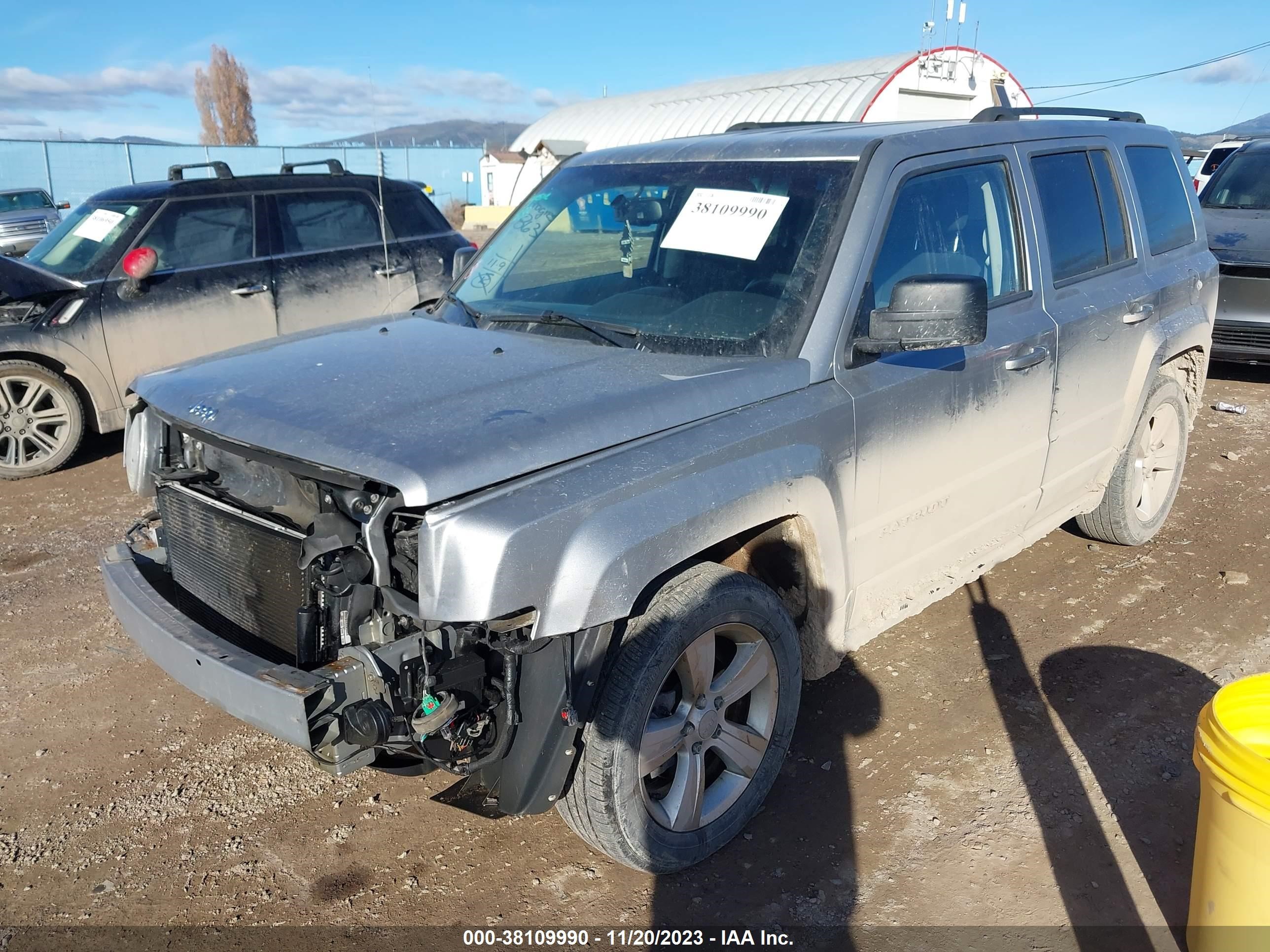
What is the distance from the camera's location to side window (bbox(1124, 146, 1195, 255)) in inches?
175

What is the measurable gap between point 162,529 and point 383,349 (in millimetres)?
952

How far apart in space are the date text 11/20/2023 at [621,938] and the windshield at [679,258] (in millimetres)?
1664

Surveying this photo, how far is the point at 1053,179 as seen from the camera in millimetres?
3867

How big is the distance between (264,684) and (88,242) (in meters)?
5.91

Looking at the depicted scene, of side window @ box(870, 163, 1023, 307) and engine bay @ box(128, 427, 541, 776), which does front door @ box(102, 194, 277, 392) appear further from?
side window @ box(870, 163, 1023, 307)

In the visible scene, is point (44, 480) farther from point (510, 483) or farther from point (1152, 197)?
point (1152, 197)

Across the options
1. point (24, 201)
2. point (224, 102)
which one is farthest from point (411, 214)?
point (224, 102)

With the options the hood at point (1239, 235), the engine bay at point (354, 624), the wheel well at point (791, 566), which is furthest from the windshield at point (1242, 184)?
the engine bay at point (354, 624)

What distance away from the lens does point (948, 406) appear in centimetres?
329

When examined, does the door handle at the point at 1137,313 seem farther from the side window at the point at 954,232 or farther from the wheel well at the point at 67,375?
the wheel well at the point at 67,375

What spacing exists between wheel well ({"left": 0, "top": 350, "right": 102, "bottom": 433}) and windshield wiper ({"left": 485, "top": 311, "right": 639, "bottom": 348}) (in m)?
4.48

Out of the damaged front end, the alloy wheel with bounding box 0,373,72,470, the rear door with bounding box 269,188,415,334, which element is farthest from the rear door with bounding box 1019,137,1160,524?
the alloy wheel with bounding box 0,373,72,470

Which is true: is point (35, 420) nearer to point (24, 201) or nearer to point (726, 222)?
point (726, 222)

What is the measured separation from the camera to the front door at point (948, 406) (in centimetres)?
309
